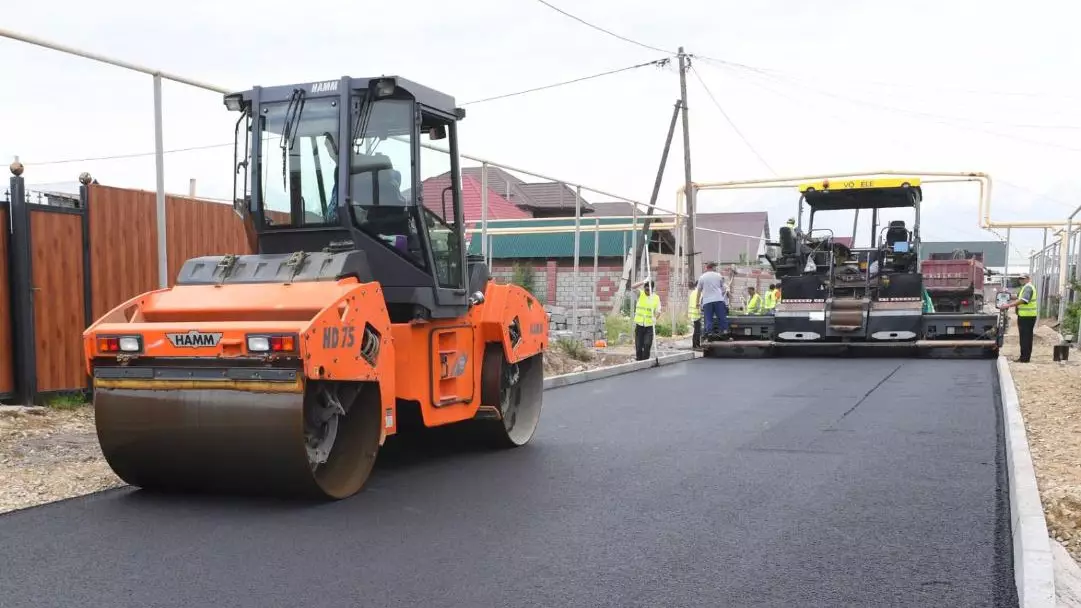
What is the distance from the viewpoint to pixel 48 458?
6.62 meters

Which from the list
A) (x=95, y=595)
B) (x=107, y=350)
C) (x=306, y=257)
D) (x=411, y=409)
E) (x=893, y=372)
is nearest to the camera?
(x=95, y=595)

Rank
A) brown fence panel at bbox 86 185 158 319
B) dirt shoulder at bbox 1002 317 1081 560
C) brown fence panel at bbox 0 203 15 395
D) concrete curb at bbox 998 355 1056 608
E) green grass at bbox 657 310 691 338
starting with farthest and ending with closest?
green grass at bbox 657 310 691 338 < brown fence panel at bbox 86 185 158 319 < brown fence panel at bbox 0 203 15 395 < dirt shoulder at bbox 1002 317 1081 560 < concrete curb at bbox 998 355 1056 608

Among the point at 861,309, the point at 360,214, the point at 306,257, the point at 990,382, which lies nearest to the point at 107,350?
the point at 306,257

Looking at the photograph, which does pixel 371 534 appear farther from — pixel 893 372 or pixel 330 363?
pixel 893 372

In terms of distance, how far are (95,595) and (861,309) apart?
1402 cm

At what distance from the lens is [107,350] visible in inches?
213

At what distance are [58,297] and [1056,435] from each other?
828 cm

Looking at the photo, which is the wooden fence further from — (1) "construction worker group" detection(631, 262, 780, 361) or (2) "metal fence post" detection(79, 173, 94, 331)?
(1) "construction worker group" detection(631, 262, 780, 361)

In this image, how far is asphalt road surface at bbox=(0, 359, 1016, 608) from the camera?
4.17 metres

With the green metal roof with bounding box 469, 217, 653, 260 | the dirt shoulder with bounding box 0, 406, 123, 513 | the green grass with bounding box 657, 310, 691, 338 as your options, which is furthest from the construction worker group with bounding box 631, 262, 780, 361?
the dirt shoulder with bounding box 0, 406, 123, 513

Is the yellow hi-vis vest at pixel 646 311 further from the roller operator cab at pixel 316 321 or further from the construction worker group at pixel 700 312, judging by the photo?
the roller operator cab at pixel 316 321

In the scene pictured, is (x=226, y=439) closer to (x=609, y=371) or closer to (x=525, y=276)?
(x=609, y=371)

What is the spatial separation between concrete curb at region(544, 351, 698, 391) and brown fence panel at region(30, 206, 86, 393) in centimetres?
533

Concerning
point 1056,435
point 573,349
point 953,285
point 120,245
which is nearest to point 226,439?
point 120,245
